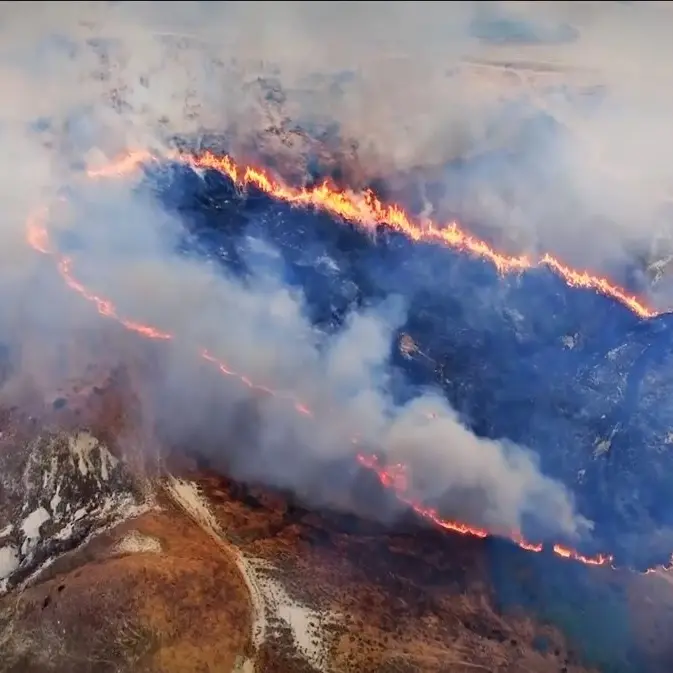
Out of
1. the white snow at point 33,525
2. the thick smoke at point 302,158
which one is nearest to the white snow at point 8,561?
the white snow at point 33,525

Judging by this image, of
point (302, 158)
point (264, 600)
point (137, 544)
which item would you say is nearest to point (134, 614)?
point (137, 544)

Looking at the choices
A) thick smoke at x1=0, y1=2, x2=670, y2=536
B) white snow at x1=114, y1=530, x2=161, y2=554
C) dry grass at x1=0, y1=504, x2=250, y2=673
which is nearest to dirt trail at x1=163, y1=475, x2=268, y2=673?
dry grass at x1=0, y1=504, x2=250, y2=673

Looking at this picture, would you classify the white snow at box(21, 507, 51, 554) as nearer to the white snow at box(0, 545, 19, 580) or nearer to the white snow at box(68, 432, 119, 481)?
the white snow at box(0, 545, 19, 580)

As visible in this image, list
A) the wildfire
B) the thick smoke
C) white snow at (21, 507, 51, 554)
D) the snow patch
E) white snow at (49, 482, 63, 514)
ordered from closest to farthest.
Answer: the thick smoke
the snow patch
the wildfire
white snow at (21, 507, 51, 554)
white snow at (49, 482, 63, 514)

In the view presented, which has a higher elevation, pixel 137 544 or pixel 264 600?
pixel 264 600

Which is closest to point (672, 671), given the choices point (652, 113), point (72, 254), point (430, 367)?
point (430, 367)

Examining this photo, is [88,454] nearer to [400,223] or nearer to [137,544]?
[137,544]
